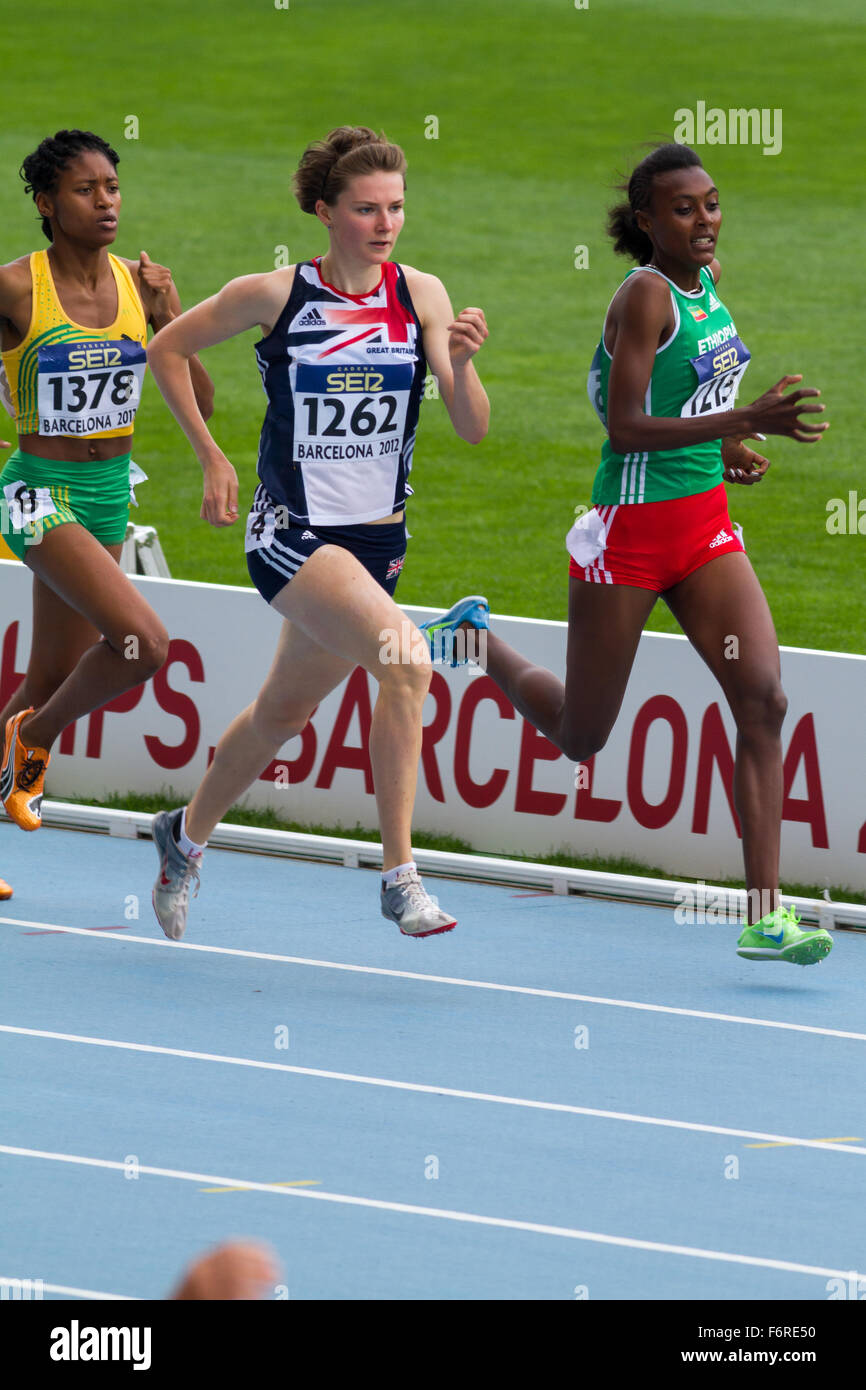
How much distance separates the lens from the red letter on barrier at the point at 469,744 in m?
9.46

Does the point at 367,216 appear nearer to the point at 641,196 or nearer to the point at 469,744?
the point at 641,196

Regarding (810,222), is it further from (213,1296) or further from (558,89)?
(213,1296)

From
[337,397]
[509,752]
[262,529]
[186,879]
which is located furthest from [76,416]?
[509,752]

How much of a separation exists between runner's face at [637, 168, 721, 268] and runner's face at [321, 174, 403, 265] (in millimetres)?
770

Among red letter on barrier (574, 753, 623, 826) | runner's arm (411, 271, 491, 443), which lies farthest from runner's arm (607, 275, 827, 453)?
red letter on barrier (574, 753, 623, 826)

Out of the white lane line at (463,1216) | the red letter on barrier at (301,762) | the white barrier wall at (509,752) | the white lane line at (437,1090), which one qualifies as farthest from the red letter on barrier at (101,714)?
the white lane line at (463,1216)

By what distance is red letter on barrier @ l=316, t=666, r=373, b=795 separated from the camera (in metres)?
9.63

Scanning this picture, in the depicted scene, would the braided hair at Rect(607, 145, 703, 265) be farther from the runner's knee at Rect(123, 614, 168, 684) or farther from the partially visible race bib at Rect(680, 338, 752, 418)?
the runner's knee at Rect(123, 614, 168, 684)

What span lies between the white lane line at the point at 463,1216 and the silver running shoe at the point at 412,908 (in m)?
1.45

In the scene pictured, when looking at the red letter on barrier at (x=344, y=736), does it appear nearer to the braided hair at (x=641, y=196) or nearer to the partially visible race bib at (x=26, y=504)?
the partially visible race bib at (x=26, y=504)

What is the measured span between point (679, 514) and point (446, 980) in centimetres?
160

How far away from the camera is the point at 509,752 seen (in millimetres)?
9438
